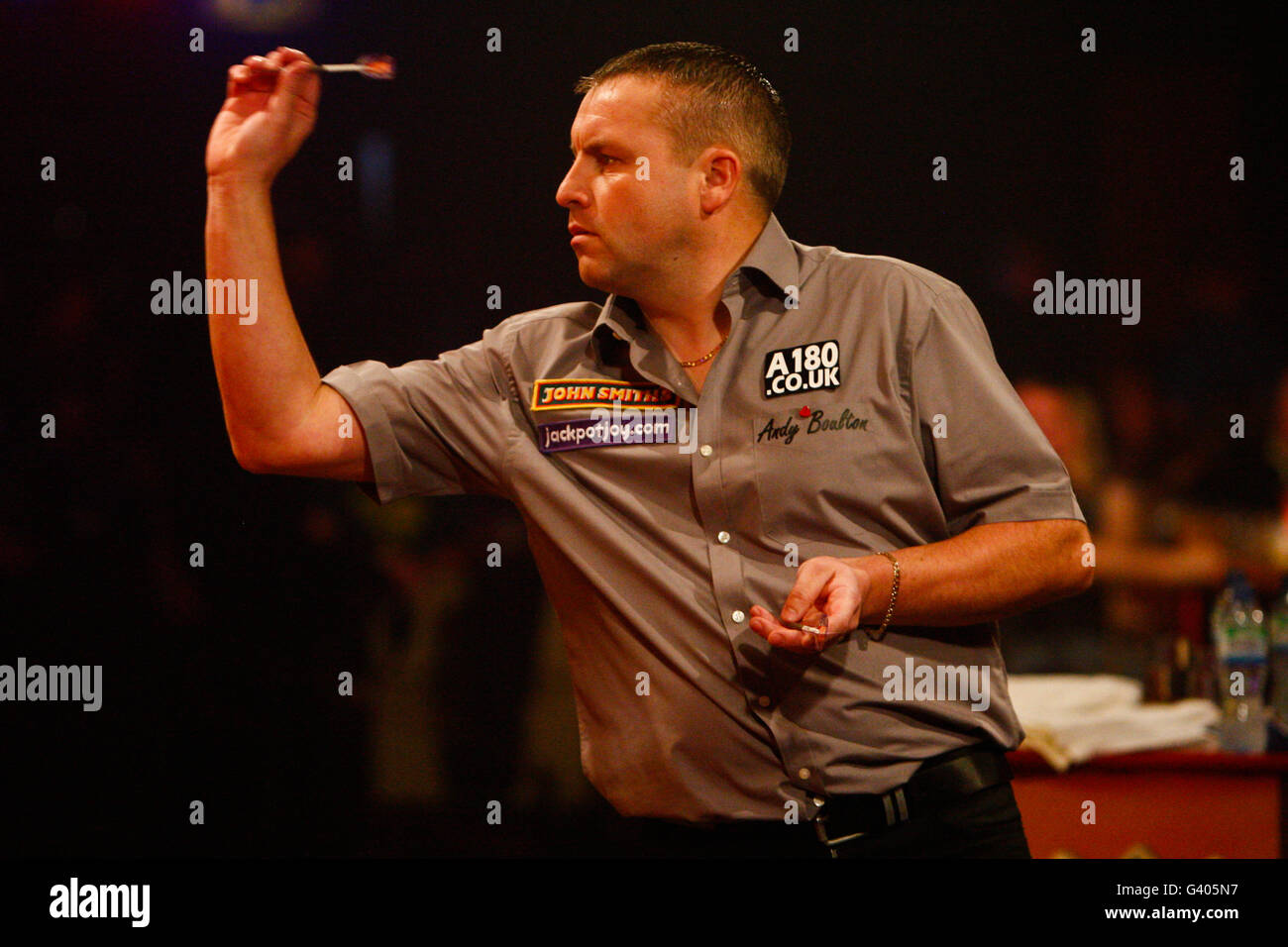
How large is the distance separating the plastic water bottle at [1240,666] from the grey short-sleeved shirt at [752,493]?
46.9 inches

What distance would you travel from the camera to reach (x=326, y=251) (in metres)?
2.60

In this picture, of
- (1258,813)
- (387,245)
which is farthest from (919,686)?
(387,245)

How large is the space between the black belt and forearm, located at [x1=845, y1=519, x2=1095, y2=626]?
0.22 meters

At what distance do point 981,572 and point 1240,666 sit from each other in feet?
4.97

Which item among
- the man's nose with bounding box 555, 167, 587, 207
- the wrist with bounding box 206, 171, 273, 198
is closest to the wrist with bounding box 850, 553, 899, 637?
the man's nose with bounding box 555, 167, 587, 207

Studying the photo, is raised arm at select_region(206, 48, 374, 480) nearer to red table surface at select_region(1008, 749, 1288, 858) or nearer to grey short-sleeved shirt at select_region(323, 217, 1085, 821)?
grey short-sleeved shirt at select_region(323, 217, 1085, 821)

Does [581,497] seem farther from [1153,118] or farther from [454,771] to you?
[1153,118]

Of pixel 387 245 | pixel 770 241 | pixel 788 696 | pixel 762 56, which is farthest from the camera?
pixel 387 245

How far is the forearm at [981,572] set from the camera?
1638 millimetres

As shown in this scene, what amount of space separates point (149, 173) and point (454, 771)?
5.02ft

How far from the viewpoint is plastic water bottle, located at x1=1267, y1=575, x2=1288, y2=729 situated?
2.75 m

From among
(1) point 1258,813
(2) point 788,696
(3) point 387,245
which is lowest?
(1) point 1258,813

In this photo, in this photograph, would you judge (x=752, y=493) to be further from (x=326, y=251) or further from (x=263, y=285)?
(x=326, y=251)

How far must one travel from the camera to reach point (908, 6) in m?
2.54
